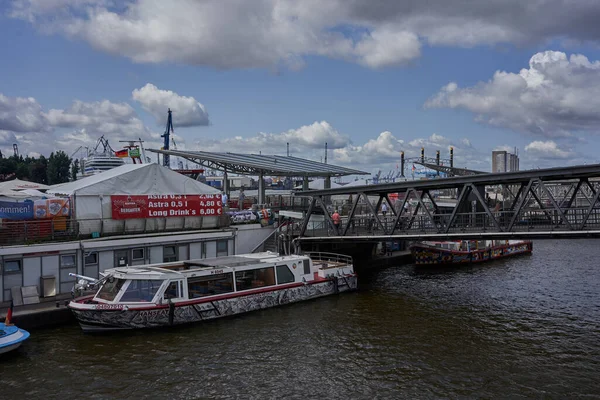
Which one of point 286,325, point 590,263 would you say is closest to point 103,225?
point 286,325

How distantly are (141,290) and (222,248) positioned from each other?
37.3 feet

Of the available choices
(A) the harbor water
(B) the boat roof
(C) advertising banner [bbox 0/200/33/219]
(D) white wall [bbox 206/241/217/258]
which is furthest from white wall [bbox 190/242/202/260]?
(C) advertising banner [bbox 0/200/33/219]

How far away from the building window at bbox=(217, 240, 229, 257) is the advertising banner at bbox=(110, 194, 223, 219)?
246 centimetres

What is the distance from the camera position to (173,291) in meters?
25.4

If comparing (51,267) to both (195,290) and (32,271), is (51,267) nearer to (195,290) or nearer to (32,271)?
(32,271)

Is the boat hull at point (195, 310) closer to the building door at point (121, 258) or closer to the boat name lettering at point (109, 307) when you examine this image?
the boat name lettering at point (109, 307)

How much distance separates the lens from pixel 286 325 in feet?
85.2

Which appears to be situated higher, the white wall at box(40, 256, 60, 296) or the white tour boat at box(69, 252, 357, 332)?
the white wall at box(40, 256, 60, 296)

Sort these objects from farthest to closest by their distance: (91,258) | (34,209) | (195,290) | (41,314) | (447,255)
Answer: (447,255)
(34,209)
(91,258)
(195,290)
(41,314)

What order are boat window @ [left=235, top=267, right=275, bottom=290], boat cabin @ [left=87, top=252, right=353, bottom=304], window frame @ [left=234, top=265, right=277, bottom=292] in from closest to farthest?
boat cabin @ [left=87, top=252, right=353, bottom=304] → window frame @ [left=234, top=265, right=277, bottom=292] → boat window @ [left=235, top=267, right=275, bottom=290]

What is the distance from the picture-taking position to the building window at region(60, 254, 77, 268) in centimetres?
2805

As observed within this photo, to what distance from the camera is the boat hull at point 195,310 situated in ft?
77.3

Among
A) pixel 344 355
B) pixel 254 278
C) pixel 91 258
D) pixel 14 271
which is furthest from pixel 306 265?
pixel 14 271

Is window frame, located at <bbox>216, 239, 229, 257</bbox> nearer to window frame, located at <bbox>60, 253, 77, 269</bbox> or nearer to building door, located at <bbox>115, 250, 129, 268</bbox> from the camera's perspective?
building door, located at <bbox>115, 250, 129, 268</bbox>
